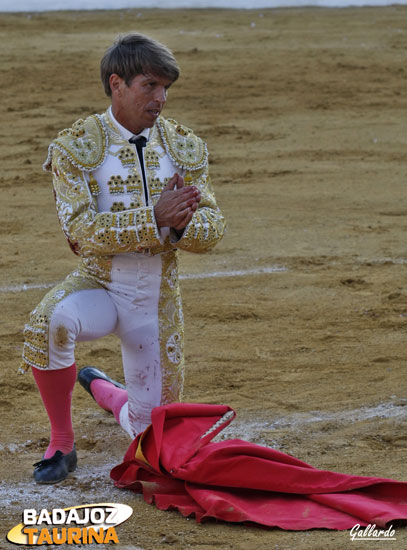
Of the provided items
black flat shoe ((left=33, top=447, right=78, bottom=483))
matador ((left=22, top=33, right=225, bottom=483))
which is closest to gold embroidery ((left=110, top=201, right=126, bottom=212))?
matador ((left=22, top=33, right=225, bottom=483))

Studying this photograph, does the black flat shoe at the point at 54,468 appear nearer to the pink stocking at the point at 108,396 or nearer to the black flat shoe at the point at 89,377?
the pink stocking at the point at 108,396

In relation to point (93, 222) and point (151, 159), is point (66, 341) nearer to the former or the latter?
point (93, 222)

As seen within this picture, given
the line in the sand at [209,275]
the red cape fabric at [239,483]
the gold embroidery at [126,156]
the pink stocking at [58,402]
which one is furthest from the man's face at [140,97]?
the line in the sand at [209,275]

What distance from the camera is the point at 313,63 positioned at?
42.5 ft

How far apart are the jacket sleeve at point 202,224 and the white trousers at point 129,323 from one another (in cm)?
22

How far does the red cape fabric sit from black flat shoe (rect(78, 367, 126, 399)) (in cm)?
89

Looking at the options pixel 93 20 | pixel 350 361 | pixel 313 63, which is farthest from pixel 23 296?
pixel 93 20

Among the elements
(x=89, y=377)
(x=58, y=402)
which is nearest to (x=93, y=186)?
(x=58, y=402)

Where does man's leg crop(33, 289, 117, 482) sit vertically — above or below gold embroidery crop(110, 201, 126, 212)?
below

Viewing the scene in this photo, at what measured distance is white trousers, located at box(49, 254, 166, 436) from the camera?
4.08 meters

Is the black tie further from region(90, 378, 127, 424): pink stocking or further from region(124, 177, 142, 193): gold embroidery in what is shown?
region(90, 378, 127, 424): pink stocking

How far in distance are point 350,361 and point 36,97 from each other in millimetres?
7101

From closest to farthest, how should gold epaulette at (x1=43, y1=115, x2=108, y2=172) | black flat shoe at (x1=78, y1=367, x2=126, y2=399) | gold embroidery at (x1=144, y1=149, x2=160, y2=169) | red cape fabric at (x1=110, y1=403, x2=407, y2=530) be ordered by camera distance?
red cape fabric at (x1=110, y1=403, x2=407, y2=530) < gold epaulette at (x1=43, y1=115, x2=108, y2=172) < gold embroidery at (x1=144, y1=149, x2=160, y2=169) < black flat shoe at (x1=78, y1=367, x2=126, y2=399)

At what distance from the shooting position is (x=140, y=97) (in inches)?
161
